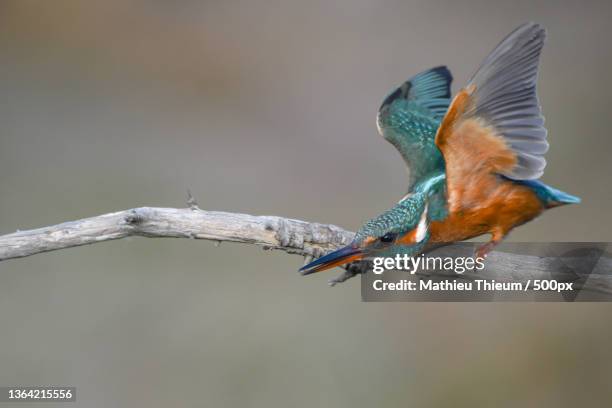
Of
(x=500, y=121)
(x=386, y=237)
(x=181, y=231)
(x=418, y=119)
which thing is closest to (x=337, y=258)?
(x=386, y=237)

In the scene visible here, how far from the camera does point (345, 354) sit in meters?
3.50

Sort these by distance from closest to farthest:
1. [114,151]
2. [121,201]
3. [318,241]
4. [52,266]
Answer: [318,241] < [52,266] < [121,201] < [114,151]

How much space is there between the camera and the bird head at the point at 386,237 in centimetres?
167

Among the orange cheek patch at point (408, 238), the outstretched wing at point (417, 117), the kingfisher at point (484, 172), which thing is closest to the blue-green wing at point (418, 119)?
the outstretched wing at point (417, 117)

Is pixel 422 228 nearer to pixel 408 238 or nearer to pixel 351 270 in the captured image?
pixel 408 238

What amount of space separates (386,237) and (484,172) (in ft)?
0.96

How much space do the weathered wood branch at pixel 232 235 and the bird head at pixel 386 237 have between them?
143 mm

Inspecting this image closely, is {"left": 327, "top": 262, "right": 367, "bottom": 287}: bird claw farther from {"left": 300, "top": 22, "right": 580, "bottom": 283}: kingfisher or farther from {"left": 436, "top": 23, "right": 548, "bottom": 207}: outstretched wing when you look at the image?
{"left": 436, "top": 23, "right": 548, "bottom": 207}: outstretched wing

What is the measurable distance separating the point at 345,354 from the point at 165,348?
2.77 feet

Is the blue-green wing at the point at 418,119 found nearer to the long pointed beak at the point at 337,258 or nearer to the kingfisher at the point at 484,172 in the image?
the kingfisher at the point at 484,172

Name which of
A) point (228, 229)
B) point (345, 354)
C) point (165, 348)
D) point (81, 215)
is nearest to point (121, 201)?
point (81, 215)

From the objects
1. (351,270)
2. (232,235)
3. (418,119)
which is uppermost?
(418,119)

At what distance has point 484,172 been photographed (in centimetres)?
177

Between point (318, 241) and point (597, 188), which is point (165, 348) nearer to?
point (318, 241)
